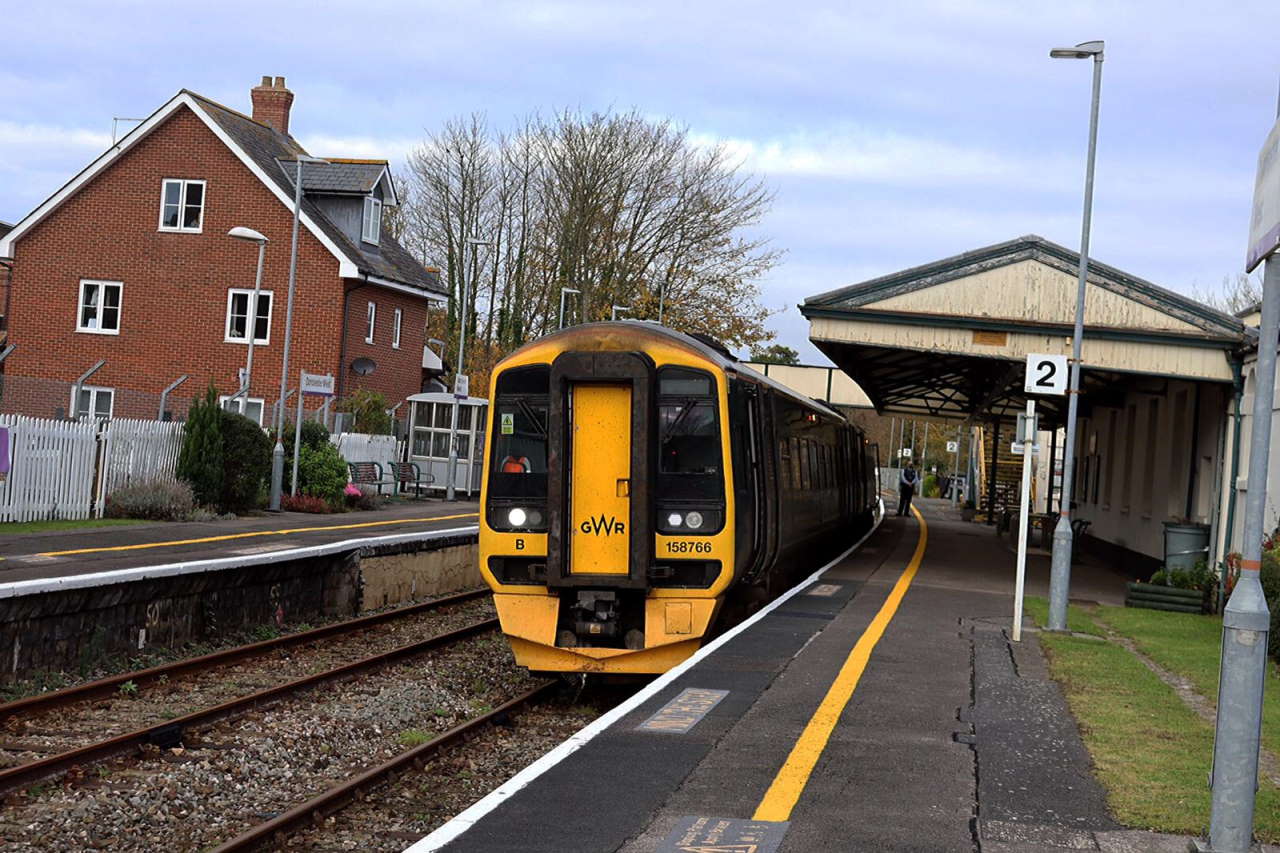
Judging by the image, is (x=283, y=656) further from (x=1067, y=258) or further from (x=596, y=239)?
(x=596, y=239)

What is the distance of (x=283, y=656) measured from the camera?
13719mm

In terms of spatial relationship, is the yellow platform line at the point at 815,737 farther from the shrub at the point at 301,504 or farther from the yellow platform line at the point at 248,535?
the shrub at the point at 301,504

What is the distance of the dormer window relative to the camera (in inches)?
1506

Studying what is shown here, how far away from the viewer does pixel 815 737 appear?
7.96 meters

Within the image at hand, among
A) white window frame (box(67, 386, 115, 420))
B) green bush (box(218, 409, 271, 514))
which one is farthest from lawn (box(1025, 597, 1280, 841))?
white window frame (box(67, 386, 115, 420))

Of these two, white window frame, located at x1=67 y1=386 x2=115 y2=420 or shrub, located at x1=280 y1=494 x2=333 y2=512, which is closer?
shrub, located at x1=280 y1=494 x2=333 y2=512

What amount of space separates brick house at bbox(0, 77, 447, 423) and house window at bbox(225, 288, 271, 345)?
0.04 m

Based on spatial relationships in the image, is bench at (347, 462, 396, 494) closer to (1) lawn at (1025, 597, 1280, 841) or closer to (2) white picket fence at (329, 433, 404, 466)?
(2) white picket fence at (329, 433, 404, 466)

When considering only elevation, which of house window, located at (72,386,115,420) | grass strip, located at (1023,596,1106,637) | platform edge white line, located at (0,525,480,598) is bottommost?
grass strip, located at (1023,596,1106,637)

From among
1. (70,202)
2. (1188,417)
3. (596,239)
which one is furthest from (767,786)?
(596,239)

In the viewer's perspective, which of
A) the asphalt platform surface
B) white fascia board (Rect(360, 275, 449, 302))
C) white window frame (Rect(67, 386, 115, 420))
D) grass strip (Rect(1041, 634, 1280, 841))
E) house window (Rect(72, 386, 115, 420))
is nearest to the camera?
grass strip (Rect(1041, 634, 1280, 841))

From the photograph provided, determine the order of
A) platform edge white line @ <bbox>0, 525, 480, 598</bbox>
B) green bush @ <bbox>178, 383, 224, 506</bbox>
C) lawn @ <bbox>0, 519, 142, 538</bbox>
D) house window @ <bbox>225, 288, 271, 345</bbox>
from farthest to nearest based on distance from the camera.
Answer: house window @ <bbox>225, 288, 271, 345</bbox> < green bush @ <bbox>178, 383, 224, 506</bbox> < lawn @ <bbox>0, 519, 142, 538</bbox> < platform edge white line @ <bbox>0, 525, 480, 598</bbox>

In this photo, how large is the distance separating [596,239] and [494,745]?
133 ft

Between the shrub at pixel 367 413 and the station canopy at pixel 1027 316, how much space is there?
15518 mm
